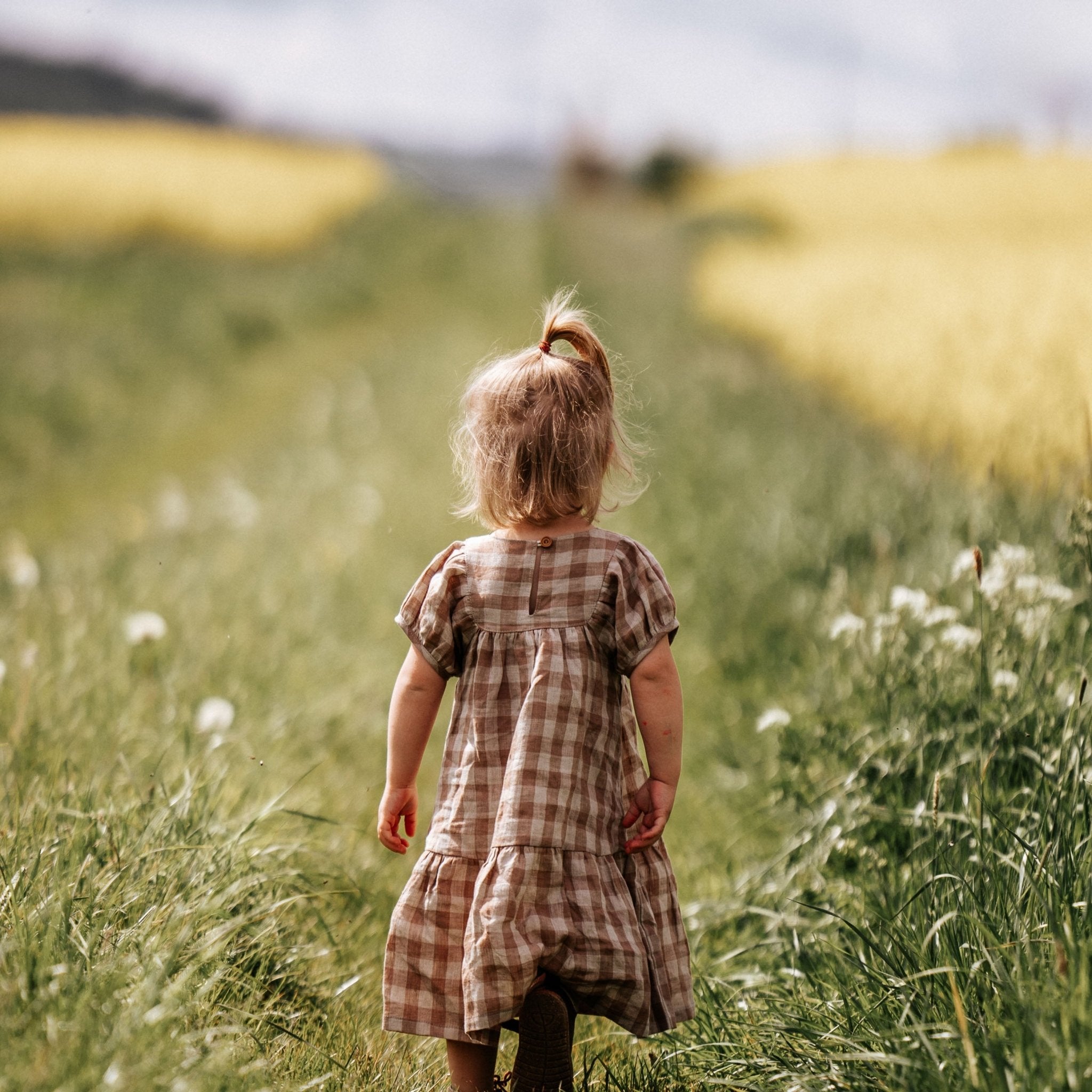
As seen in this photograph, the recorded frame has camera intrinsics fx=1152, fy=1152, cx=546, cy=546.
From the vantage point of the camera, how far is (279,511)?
6219 millimetres

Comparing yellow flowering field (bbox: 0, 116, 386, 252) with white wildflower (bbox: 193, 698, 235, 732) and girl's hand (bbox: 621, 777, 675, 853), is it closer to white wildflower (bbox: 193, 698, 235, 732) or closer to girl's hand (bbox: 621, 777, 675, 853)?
white wildflower (bbox: 193, 698, 235, 732)

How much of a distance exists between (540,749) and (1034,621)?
1344mm

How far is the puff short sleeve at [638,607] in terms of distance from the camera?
205 centimetres

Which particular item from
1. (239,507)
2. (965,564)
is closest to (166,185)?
(239,507)

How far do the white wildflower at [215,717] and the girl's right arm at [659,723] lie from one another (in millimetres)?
1221

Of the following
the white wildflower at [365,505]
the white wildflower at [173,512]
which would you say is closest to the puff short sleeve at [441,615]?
the white wildflower at [365,505]

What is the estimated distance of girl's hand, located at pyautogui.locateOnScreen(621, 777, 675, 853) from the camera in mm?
Answer: 2072

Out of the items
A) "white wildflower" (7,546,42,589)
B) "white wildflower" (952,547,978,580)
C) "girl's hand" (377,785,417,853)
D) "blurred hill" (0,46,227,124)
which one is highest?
"blurred hill" (0,46,227,124)

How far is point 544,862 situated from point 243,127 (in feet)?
121

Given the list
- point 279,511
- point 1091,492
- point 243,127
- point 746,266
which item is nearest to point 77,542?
point 279,511

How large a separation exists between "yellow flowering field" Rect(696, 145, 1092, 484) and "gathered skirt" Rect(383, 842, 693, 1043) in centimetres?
162

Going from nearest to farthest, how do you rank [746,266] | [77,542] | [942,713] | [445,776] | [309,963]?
[445,776], [309,963], [942,713], [77,542], [746,266]

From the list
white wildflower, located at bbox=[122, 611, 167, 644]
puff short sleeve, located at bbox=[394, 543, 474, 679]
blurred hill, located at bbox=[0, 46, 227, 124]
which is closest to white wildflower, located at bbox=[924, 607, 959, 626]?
puff short sleeve, located at bbox=[394, 543, 474, 679]

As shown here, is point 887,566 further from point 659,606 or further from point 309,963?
point 309,963
